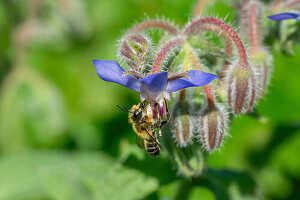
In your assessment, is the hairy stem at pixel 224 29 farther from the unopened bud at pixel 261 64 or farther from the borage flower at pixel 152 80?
the borage flower at pixel 152 80

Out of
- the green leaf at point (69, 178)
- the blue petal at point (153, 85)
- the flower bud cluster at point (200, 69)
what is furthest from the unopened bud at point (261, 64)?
the green leaf at point (69, 178)

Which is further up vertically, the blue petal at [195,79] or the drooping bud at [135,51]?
the drooping bud at [135,51]

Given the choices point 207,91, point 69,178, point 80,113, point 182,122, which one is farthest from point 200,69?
point 80,113

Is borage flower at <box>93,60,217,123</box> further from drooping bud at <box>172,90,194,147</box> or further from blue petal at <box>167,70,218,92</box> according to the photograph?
drooping bud at <box>172,90,194,147</box>

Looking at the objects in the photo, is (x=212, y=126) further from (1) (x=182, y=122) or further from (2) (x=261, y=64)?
(2) (x=261, y=64)

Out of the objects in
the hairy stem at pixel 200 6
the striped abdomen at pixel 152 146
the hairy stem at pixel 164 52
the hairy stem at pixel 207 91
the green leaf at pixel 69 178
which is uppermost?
the hairy stem at pixel 200 6

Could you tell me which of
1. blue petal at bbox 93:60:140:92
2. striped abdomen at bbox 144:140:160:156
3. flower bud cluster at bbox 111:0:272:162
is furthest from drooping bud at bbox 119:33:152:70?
striped abdomen at bbox 144:140:160:156

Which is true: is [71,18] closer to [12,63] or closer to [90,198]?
[12,63]
